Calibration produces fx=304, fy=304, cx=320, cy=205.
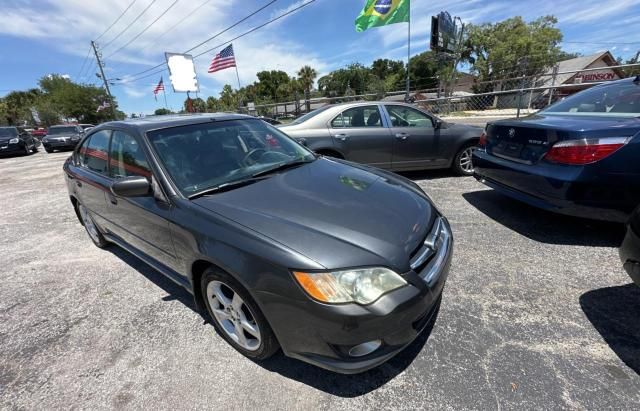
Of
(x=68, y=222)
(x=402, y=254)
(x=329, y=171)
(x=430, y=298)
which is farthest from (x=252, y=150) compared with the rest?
(x=68, y=222)

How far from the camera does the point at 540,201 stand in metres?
3.12

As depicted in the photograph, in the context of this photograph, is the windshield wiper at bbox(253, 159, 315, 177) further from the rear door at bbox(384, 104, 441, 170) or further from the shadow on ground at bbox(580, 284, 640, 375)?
the rear door at bbox(384, 104, 441, 170)

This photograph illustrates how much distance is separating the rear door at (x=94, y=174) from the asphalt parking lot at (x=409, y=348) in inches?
27.1

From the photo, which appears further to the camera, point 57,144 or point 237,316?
point 57,144

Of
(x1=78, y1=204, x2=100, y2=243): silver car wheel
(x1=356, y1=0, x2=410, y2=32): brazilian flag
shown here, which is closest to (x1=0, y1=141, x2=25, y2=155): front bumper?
(x1=78, y1=204, x2=100, y2=243): silver car wheel

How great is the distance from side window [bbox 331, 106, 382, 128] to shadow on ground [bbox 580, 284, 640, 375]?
3.70 meters

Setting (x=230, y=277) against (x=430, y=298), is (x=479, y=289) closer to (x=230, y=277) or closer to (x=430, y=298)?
(x=430, y=298)

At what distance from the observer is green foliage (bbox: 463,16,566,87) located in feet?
122

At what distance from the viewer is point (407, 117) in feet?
17.3

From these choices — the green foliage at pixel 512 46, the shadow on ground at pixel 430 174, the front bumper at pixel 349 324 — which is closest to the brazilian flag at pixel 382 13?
the shadow on ground at pixel 430 174

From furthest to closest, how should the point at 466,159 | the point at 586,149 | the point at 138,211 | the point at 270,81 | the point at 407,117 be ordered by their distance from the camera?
the point at 270,81 < the point at 466,159 < the point at 407,117 < the point at 586,149 < the point at 138,211

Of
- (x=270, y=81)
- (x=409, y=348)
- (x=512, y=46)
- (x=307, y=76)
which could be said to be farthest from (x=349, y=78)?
(x=409, y=348)

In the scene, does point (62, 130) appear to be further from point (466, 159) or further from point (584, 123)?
point (584, 123)

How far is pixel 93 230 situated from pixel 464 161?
585 cm
